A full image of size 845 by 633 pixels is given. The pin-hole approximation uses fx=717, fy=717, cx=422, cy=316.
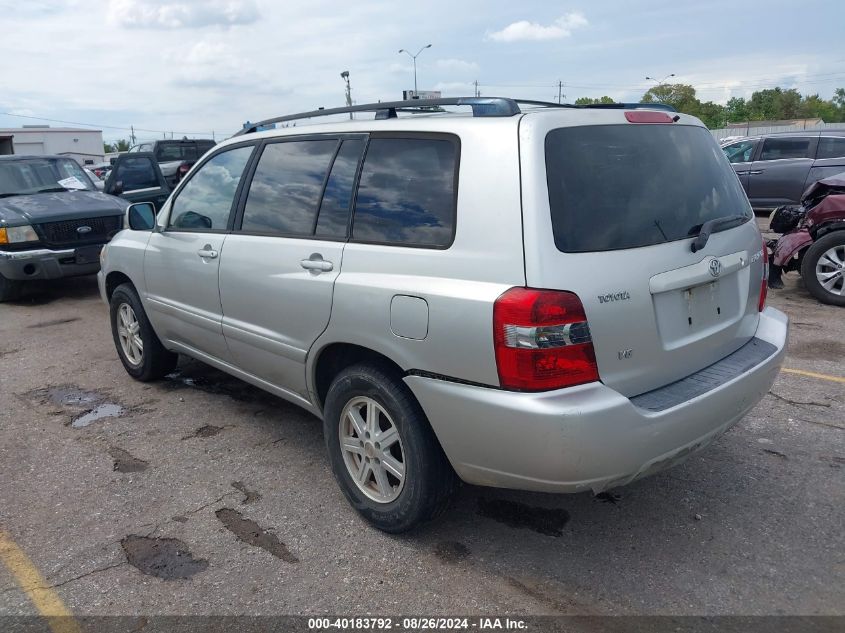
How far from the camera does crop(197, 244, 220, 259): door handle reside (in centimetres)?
412

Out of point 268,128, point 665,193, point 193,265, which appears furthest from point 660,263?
point 193,265

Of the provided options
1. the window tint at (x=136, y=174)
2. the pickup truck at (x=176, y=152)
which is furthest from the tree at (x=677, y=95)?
the window tint at (x=136, y=174)

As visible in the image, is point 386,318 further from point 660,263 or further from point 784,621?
point 784,621

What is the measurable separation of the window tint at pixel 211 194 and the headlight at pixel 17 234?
Result: 4750 millimetres

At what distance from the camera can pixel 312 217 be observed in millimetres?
3533

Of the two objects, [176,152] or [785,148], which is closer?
[785,148]

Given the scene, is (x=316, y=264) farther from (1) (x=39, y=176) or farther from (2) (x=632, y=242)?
(1) (x=39, y=176)

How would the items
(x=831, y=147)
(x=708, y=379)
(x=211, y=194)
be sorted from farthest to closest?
(x=831, y=147)
(x=211, y=194)
(x=708, y=379)

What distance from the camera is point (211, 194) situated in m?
4.40

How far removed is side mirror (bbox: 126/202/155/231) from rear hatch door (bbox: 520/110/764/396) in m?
3.14

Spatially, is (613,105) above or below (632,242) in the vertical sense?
above

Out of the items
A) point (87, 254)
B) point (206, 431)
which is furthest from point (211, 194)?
point (87, 254)

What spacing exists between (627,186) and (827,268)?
5.55 meters

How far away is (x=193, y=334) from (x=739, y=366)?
313 cm
